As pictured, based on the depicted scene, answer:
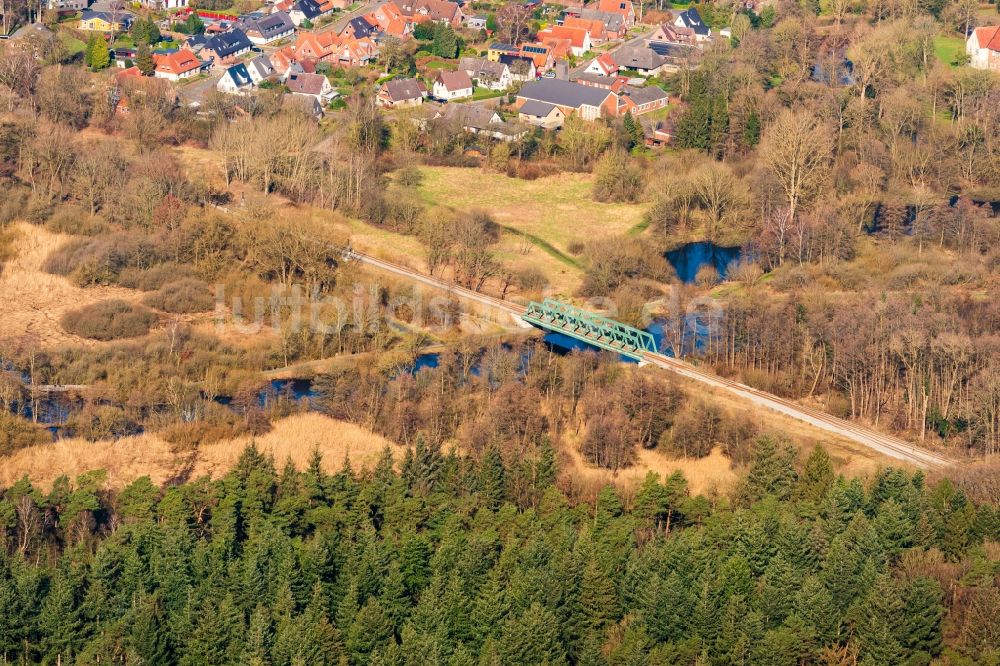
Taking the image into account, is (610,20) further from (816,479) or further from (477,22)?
(816,479)

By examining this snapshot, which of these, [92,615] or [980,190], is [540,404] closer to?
[92,615]

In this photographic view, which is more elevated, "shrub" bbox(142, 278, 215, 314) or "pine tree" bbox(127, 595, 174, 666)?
"pine tree" bbox(127, 595, 174, 666)

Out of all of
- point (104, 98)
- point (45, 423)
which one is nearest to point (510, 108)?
point (104, 98)

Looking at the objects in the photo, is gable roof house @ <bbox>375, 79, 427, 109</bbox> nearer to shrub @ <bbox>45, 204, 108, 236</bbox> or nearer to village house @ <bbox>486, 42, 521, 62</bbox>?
village house @ <bbox>486, 42, 521, 62</bbox>

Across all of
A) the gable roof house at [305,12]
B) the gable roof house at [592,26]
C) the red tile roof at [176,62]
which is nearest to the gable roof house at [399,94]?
the red tile roof at [176,62]

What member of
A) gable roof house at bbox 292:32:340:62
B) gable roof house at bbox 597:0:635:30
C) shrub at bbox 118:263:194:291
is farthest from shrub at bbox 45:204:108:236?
gable roof house at bbox 597:0:635:30

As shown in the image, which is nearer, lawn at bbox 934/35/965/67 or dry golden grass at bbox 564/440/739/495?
dry golden grass at bbox 564/440/739/495

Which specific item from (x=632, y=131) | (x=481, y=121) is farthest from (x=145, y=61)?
(x=632, y=131)
